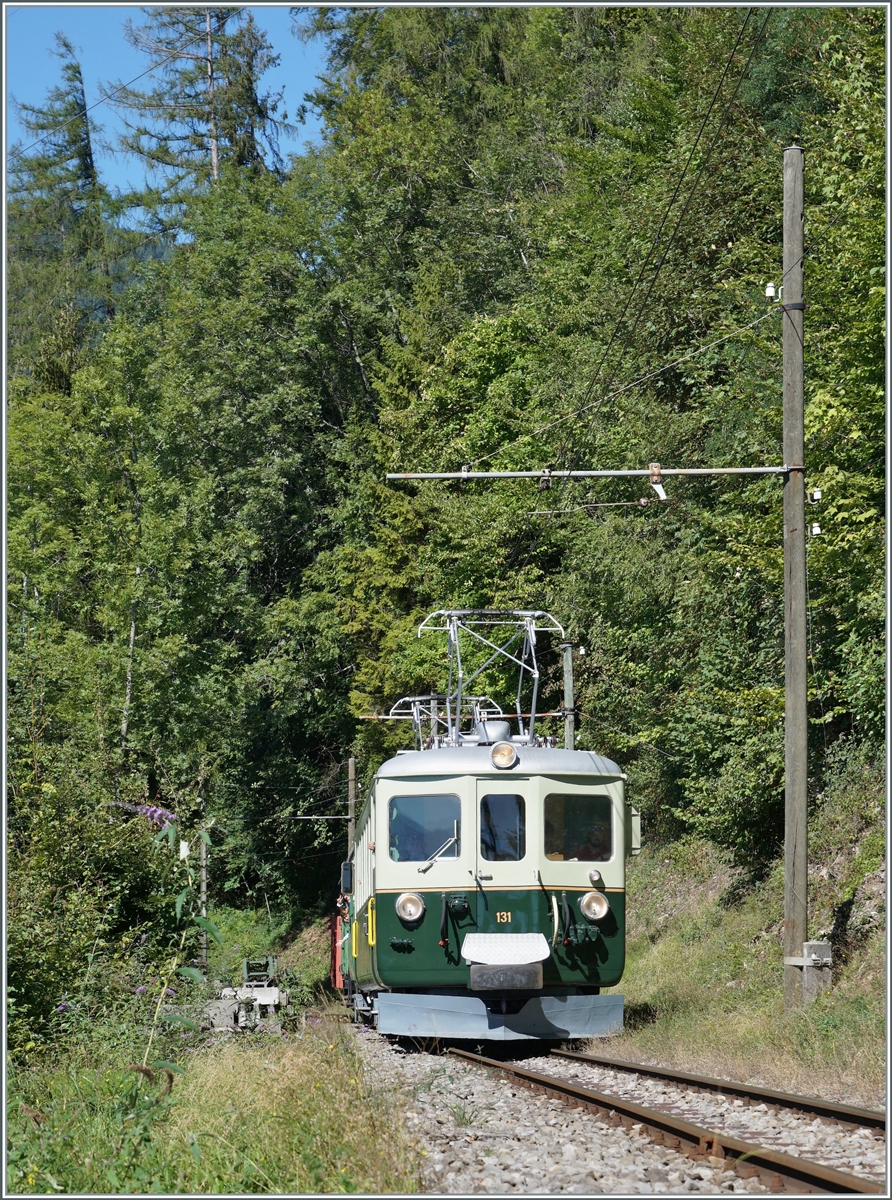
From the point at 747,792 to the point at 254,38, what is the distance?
1566 inches

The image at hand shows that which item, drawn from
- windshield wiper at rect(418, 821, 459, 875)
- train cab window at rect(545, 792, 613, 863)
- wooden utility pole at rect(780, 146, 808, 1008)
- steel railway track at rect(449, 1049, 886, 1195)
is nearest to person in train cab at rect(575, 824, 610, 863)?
train cab window at rect(545, 792, 613, 863)

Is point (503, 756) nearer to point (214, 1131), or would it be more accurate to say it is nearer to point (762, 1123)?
point (762, 1123)

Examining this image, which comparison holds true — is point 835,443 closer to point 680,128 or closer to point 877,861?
point 877,861

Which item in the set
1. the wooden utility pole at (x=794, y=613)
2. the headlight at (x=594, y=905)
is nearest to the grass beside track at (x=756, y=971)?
the wooden utility pole at (x=794, y=613)

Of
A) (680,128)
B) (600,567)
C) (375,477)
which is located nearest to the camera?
(600,567)

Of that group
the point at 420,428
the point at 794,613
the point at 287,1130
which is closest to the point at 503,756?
the point at 794,613

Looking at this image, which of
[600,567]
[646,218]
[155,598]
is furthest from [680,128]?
[155,598]

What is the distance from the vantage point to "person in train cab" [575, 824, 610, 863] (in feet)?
46.7

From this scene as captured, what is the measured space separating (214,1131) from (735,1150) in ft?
8.97

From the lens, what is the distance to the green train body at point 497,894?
44.9 feet

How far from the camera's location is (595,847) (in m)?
14.3

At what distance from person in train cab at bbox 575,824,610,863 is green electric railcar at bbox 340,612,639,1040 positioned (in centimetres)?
1

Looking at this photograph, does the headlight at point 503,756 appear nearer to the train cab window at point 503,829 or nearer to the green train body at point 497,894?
the green train body at point 497,894

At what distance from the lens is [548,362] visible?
32969 millimetres
